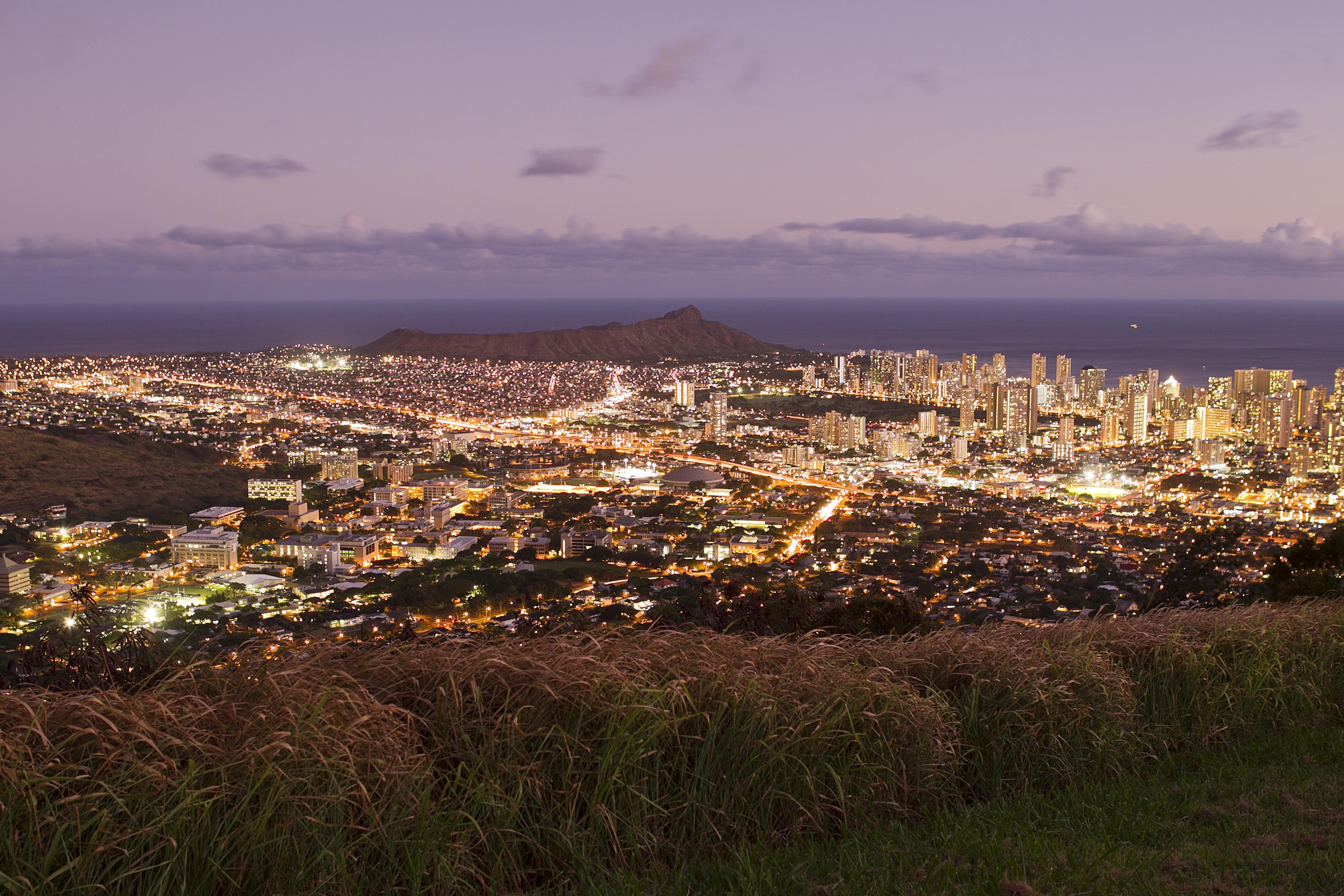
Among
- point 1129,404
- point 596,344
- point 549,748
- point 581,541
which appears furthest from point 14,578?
point 596,344

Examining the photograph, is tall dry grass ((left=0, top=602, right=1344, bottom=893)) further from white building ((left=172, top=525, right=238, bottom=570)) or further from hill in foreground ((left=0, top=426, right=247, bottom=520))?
hill in foreground ((left=0, top=426, right=247, bottom=520))

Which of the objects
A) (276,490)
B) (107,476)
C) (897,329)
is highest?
(897,329)

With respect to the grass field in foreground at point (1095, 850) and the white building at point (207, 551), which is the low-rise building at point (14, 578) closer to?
the white building at point (207, 551)

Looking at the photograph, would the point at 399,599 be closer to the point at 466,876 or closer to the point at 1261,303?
the point at 466,876

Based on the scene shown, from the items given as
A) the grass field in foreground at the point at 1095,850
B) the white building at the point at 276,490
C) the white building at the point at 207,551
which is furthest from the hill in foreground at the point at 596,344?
the grass field in foreground at the point at 1095,850

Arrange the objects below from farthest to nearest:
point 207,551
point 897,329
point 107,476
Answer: point 897,329, point 107,476, point 207,551

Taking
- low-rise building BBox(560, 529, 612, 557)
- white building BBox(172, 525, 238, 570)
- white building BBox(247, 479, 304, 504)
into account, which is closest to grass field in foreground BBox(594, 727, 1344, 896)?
white building BBox(172, 525, 238, 570)

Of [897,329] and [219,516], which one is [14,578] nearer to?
[219,516]

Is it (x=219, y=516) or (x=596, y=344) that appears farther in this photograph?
(x=596, y=344)
